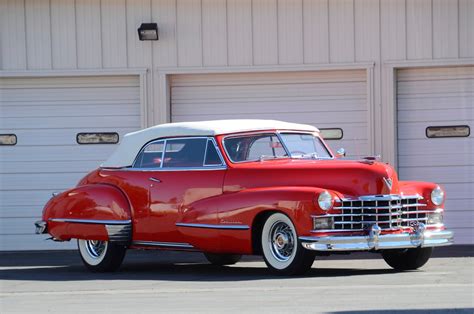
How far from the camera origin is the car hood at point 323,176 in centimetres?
1089

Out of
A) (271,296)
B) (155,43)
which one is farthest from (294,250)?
(155,43)

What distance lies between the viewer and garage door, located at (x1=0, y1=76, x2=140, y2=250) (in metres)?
16.7

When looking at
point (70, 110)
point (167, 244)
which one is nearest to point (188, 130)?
point (167, 244)

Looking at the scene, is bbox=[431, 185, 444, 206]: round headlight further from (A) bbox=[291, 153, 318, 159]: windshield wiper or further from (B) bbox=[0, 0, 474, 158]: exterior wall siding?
(B) bbox=[0, 0, 474, 158]: exterior wall siding

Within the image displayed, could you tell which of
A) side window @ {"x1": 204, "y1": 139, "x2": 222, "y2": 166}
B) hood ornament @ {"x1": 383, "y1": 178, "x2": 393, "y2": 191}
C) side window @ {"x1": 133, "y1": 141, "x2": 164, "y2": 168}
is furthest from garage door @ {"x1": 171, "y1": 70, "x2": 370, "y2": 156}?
hood ornament @ {"x1": 383, "y1": 178, "x2": 393, "y2": 191}

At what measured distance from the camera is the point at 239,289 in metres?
9.91

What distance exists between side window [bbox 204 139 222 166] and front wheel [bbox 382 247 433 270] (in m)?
2.02

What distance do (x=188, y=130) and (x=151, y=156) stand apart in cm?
56

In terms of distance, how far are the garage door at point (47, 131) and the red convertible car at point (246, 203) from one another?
12.8 feet

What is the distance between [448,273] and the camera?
11102 millimetres

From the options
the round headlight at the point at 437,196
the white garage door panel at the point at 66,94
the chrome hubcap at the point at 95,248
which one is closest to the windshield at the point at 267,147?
the round headlight at the point at 437,196

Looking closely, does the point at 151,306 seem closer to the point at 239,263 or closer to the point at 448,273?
the point at 448,273

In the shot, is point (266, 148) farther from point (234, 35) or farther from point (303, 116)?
point (234, 35)

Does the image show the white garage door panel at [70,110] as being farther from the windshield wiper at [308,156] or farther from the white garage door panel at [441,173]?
the windshield wiper at [308,156]
